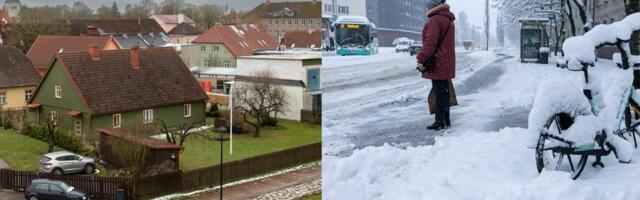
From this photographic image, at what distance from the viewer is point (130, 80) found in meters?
5.10

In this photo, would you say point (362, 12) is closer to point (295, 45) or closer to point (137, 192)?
point (295, 45)

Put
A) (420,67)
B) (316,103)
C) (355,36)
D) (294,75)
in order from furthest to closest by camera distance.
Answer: (294,75), (316,103), (355,36), (420,67)

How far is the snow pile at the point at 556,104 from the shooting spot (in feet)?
6.50

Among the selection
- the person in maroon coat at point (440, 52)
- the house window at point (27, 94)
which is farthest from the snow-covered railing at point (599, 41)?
the house window at point (27, 94)

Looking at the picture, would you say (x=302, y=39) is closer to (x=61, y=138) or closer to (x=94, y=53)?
(x=94, y=53)

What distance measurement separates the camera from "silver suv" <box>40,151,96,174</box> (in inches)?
188

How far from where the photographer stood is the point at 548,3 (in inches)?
87.7

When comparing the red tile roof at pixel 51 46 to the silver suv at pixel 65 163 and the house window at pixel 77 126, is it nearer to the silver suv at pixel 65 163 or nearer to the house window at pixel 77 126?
the house window at pixel 77 126

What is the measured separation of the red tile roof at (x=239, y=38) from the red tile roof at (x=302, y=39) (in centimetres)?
15

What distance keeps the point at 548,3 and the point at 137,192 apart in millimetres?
3605

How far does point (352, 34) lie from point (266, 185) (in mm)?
3057

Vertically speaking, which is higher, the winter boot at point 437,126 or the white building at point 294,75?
the white building at point 294,75

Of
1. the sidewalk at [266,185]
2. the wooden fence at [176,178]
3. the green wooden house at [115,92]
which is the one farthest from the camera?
the sidewalk at [266,185]

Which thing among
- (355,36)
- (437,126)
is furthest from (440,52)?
(355,36)
